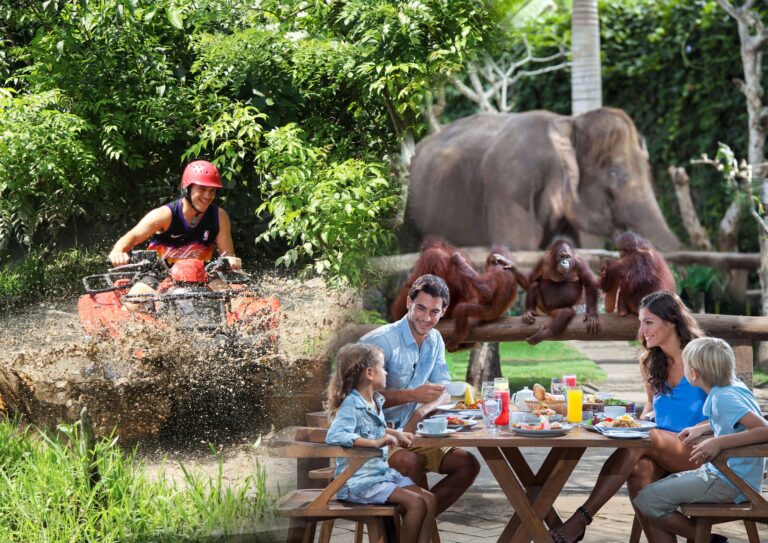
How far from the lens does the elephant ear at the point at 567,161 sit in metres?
2.73

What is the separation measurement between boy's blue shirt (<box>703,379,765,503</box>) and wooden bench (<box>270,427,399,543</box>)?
658 mm

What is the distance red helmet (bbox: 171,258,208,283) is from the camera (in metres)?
3.39

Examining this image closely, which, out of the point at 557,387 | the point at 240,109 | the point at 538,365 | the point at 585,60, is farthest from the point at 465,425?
the point at 538,365

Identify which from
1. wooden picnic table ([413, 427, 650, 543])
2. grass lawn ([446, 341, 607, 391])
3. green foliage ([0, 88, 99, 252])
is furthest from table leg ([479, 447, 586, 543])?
green foliage ([0, 88, 99, 252])

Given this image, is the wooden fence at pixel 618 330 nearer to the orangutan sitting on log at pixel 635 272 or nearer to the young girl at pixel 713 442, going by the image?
the orangutan sitting on log at pixel 635 272

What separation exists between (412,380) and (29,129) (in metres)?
3.47

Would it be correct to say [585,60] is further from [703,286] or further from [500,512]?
[703,286]

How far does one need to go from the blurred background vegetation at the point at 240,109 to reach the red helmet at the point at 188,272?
3.52 feet

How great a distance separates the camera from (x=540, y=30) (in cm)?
662

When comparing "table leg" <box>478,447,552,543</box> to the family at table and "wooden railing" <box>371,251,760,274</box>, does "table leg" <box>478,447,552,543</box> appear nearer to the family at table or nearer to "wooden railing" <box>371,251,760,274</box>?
the family at table

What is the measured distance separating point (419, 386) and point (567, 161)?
92 centimetres

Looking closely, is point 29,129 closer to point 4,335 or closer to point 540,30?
point 4,335

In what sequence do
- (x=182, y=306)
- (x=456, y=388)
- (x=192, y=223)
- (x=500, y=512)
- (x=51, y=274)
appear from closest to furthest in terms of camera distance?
(x=456, y=388), (x=500, y=512), (x=182, y=306), (x=192, y=223), (x=51, y=274)

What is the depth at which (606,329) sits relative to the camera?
295 centimetres
